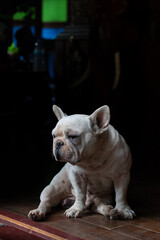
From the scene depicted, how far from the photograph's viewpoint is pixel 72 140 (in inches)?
117

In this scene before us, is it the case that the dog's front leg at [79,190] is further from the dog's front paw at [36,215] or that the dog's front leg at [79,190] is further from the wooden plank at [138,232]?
the wooden plank at [138,232]

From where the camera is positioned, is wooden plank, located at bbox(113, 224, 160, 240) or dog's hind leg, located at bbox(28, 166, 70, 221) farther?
dog's hind leg, located at bbox(28, 166, 70, 221)

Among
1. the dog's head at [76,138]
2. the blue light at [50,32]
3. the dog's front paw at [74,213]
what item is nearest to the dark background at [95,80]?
the dog's front paw at [74,213]

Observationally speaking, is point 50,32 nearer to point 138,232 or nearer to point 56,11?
point 56,11

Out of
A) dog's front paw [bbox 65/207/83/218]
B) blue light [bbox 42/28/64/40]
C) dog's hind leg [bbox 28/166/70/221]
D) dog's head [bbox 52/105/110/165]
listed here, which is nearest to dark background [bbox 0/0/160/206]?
dog's hind leg [bbox 28/166/70/221]

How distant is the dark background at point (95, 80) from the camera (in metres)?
6.33

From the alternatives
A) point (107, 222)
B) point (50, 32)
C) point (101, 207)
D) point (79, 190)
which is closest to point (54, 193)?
point (79, 190)

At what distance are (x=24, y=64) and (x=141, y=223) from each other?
4166 mm

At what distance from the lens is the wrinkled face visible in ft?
9.69

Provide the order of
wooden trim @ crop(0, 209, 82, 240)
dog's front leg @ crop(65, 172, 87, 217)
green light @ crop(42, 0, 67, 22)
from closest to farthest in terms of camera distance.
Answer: wooden trim @ crop(0, 209, 82, 240)
dog's front leg @ crop(65, 172, 87, 217)
green light @ crop(42, 0, 67, 22)

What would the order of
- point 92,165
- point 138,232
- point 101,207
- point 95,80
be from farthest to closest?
point 95,80
point 101,207
point 92,165
point 138,232

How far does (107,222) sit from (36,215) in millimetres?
439

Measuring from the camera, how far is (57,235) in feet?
8.98

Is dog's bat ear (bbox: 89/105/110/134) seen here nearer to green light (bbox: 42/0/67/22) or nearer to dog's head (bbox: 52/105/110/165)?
dog's head (bbox: 52/105/110/165)
